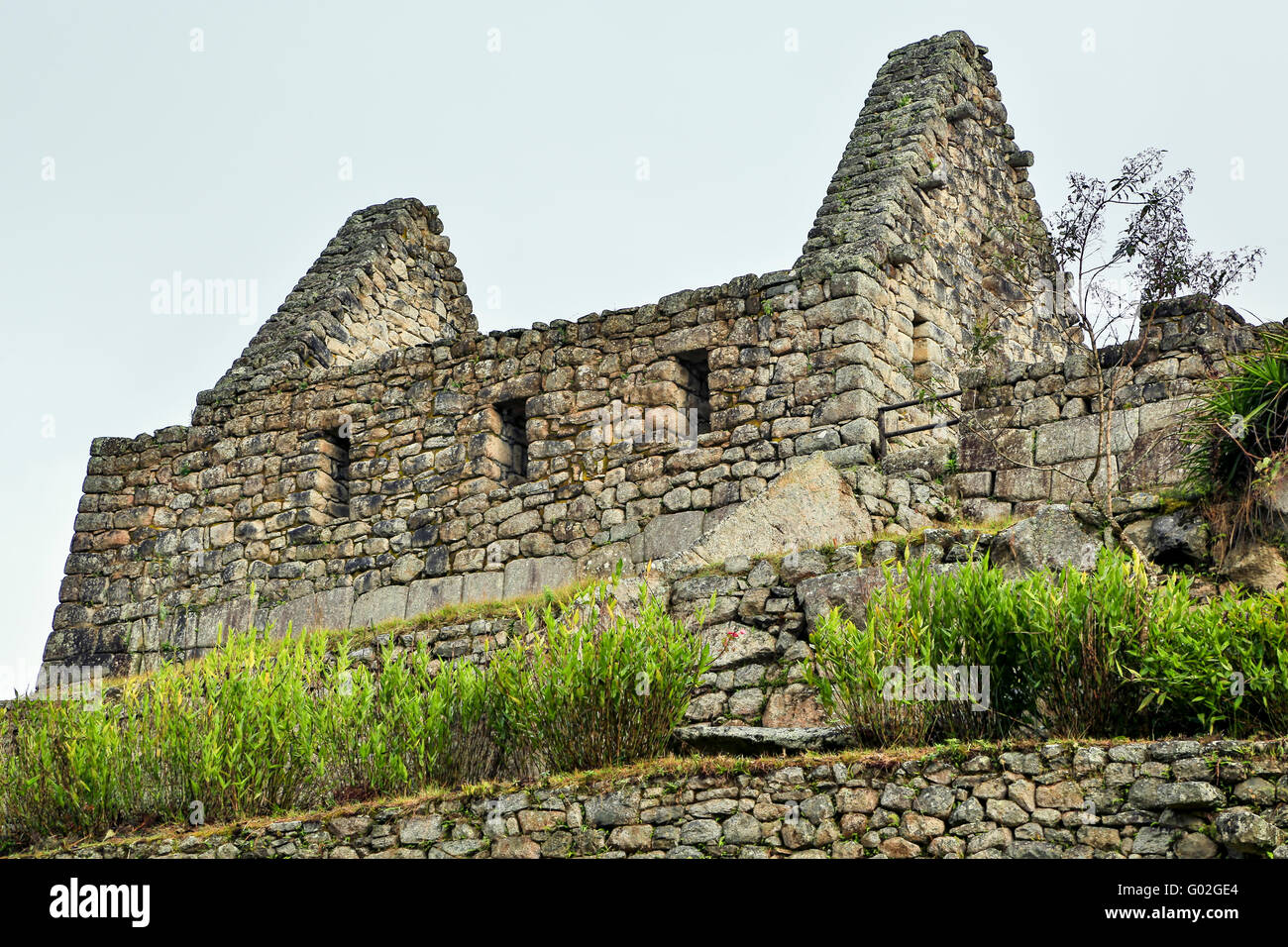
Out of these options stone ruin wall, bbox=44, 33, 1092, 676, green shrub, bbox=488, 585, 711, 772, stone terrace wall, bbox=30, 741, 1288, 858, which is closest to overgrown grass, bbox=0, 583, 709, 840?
green shrub, bbox=488, 585, 711, 772

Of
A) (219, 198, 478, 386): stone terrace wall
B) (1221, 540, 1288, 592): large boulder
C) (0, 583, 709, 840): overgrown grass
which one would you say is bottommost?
(0, 583, 709, 840): overgrown grass

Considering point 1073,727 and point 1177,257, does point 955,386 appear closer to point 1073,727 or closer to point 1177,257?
point 1177,257

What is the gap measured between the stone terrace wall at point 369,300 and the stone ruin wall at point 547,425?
6 centimetres

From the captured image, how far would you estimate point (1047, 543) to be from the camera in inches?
440

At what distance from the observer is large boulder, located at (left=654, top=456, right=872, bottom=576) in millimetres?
12344

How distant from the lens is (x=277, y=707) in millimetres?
11453

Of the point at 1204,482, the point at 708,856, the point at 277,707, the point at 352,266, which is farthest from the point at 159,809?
the point at 352,266

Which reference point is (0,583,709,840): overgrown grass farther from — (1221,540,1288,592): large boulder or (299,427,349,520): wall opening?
(299,427,349,520): wall opening

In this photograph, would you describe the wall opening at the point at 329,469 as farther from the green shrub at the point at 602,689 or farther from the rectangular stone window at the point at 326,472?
the green shrub at the point at 602,689

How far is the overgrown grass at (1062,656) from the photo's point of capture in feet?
28.9

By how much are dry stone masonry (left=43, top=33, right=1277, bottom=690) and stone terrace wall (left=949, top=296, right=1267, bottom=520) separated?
1.2 inches

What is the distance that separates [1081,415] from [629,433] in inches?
161

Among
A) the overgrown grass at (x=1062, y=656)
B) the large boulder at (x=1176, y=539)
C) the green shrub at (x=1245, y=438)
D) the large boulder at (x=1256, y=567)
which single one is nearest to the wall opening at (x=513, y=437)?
the overgrown grass at (x=1062, y=656)

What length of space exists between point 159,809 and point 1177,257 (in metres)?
9.47
